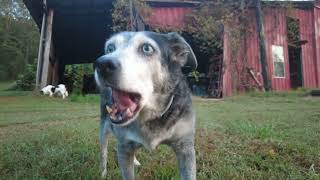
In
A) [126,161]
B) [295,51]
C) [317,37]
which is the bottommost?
[126,161]

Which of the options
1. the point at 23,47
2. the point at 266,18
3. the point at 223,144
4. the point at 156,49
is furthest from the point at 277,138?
the point at 23,47

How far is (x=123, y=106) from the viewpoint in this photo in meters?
2.75

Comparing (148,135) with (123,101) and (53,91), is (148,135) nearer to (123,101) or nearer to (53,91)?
(123,101)

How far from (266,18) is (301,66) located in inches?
128

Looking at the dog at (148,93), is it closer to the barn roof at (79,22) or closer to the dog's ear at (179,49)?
Answer: the dog's ear at (179,49)

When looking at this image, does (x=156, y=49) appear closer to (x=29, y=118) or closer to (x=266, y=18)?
(x=29, y=118)

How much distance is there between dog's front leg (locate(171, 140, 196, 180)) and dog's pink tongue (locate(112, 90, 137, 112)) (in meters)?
0.60

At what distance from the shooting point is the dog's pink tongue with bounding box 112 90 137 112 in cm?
273

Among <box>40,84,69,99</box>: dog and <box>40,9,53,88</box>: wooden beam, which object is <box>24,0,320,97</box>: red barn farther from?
<box>40,84,69,99</box>: dog

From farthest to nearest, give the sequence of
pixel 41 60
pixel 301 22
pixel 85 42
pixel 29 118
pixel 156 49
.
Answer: pixel 85 42
pixel 301 22
pixel 41 60
pixel 29 118
pixel 156 49

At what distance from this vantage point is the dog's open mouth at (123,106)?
106 inches

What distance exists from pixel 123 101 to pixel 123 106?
3cm

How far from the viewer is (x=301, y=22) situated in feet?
67.1

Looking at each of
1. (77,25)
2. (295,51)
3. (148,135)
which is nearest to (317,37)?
(295,51)
